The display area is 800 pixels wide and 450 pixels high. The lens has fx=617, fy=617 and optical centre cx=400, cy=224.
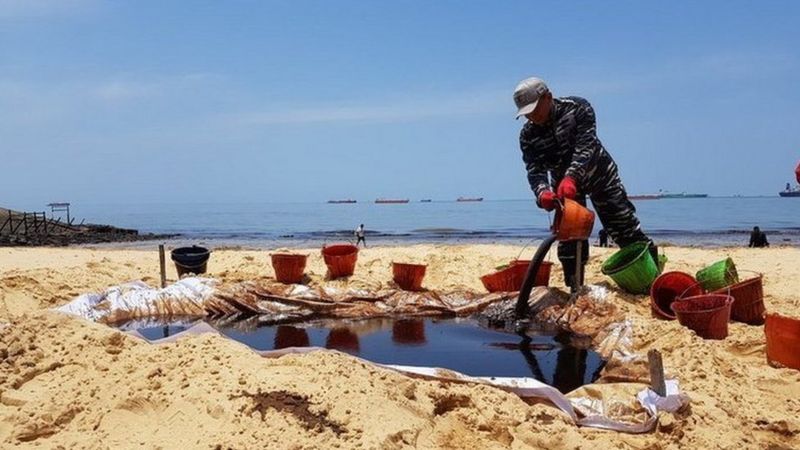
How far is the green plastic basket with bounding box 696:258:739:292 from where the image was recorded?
5621mm

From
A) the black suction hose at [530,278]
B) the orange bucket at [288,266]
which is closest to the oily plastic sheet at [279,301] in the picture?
the black suction hose at [530,278]

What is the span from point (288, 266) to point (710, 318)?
458cm

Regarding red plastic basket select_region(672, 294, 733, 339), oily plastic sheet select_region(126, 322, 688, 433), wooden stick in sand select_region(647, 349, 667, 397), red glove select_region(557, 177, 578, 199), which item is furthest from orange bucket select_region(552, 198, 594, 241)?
wooden stick in sand select_region(647, 349, 667, 397)

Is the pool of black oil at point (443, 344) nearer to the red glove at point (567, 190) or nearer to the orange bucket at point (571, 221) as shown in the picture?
the orange bucket at point (571, 221)

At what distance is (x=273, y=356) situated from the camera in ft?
11.2

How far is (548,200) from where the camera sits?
575 cm

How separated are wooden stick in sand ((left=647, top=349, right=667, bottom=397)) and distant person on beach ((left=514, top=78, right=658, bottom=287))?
2.78 meters

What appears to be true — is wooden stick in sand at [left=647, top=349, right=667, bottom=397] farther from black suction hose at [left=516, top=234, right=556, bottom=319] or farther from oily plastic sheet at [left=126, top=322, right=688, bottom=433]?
black suction hose at [left=516, top=234, right=556, bottom=319]

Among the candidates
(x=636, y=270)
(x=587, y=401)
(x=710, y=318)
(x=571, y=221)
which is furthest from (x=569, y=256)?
(x=587, y=401)

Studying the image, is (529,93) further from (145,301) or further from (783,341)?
(145,301)

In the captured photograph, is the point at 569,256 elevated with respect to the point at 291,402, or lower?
elevated

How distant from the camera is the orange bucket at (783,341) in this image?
13.0ft

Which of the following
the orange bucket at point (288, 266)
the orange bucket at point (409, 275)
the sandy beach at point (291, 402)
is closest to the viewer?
the sandy beach at point (291, 402)

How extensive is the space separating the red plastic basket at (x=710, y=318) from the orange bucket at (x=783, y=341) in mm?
464
